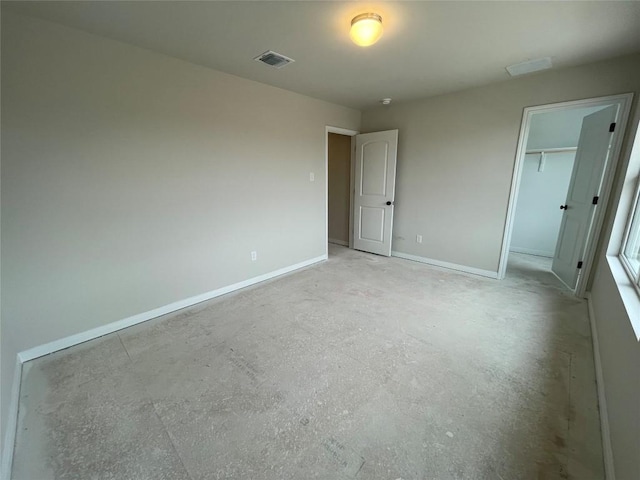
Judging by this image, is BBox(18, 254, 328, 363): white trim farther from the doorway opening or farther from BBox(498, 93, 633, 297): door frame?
BBox(498, 93, 633, 297): door frame

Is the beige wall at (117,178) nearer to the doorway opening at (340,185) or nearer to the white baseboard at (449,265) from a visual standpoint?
the doorway opening at (340,185)

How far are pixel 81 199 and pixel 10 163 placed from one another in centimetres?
42

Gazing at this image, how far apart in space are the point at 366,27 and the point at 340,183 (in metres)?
3.44

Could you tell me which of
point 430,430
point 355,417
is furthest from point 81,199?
point 430,430

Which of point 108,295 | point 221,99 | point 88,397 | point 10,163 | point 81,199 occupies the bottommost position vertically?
point 88,397

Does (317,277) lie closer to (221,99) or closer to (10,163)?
(221,99)

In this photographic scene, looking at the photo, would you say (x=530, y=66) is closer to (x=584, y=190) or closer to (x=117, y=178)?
(x=584, y=190)

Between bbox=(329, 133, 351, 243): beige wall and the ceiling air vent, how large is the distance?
A: 2.58m

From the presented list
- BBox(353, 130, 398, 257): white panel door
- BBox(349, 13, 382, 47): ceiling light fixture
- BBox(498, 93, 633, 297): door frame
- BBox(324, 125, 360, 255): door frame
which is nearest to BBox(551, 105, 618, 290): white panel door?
BBox(498, 93, 633, 297): door frame

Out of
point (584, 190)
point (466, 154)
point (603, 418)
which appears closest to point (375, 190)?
point (466, 154)

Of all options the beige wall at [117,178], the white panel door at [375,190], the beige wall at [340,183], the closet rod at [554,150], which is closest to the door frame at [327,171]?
the white panel door at [375,190]

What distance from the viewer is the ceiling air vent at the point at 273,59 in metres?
2.40

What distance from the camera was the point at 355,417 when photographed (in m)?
1.53

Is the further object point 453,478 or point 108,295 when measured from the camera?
point 108,295
